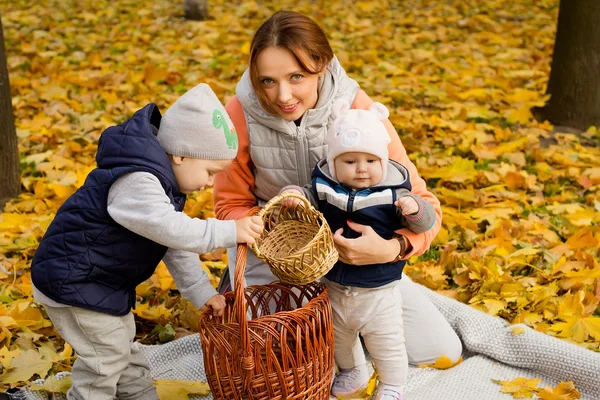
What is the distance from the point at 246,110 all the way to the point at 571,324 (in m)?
1.62

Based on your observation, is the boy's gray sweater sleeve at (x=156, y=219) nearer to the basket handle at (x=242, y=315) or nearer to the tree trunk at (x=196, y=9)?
the basket handle at (x=242, y=315)

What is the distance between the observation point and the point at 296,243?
2.60 meters

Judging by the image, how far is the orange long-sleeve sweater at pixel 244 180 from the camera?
9.07 ft

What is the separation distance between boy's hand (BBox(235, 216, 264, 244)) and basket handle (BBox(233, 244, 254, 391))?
0.14 ft

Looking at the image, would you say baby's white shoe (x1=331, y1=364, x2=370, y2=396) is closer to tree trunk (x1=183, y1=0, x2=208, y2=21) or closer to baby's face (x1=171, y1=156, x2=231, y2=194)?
baby's face (x1=171, y1=156, x2=231, y2=194)

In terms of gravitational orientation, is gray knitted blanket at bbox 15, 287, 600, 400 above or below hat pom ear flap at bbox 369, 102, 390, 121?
below

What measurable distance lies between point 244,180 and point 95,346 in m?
0.92

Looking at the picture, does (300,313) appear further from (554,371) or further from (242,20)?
(242,20)

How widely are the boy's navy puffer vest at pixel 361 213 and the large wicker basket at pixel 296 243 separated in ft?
0.29

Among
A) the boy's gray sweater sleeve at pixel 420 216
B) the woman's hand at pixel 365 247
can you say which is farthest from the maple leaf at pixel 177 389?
the boy's gray sweater sleeve at pixel 420 216

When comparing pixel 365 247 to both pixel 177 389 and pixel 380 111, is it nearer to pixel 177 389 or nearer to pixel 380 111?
pixel 380 111

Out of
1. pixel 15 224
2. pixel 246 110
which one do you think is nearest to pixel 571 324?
pixel 246 110

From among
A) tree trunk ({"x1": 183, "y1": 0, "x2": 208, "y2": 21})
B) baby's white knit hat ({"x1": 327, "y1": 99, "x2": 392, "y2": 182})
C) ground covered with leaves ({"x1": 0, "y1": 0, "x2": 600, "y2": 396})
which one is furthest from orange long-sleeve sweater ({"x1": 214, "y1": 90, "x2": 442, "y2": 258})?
tree trunk ({"x1": 183, "y1": 0, "x2": 208, "y2": 21})

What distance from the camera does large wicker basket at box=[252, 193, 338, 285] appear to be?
2273 millimetres
